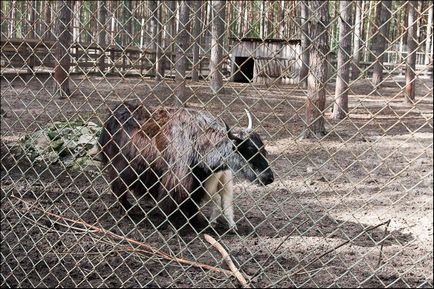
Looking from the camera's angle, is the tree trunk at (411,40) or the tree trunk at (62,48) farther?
the tree trunk at (62,48)

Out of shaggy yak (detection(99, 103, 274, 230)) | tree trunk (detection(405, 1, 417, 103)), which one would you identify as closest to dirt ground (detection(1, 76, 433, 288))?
tree trunk (detection(405, 1, 417, 103))

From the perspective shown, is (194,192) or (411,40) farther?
(411,40)

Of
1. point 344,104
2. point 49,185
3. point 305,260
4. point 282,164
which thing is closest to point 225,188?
point 305,260

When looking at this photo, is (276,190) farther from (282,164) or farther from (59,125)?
(59,125)

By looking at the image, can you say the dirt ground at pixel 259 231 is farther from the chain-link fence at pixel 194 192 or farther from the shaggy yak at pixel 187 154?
the shaggy yak at pixel 187 154

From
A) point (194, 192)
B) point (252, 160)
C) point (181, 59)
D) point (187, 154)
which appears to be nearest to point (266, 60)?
point (252, 160)

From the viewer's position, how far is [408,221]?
20.3 feet

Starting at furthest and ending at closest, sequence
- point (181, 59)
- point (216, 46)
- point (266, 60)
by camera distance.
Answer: point (266, 60) → point (216, 46) → point (181, 59)

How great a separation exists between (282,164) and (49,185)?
11.9 feet

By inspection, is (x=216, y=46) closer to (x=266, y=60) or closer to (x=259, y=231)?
(x=259, y=231)

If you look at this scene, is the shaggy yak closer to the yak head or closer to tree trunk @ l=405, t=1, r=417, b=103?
the yak head

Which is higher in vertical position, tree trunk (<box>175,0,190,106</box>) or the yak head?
tree trunk (<box>175,0,190,106</box>)

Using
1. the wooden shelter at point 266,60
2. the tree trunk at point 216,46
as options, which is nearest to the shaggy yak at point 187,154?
the tree trunk at point 216,46

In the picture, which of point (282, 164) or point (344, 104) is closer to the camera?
point (282, 164)
